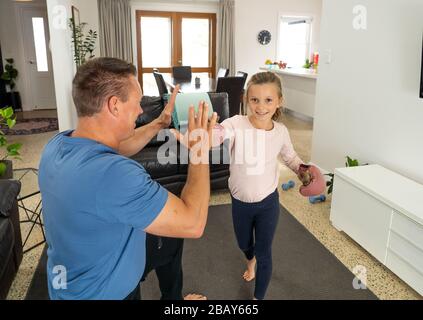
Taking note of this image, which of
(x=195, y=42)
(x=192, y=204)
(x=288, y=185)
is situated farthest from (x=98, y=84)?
(x=195, y=42)

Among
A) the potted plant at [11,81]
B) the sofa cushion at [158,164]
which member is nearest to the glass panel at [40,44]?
the potted plant at [11,81]

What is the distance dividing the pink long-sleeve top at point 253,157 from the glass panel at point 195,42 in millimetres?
6823

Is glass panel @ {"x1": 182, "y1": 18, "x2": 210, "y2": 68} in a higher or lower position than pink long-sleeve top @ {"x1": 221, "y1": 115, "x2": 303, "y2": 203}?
higher

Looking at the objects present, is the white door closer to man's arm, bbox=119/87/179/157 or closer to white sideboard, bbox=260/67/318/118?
Result: white sideboard, bbox=260/67/318/118

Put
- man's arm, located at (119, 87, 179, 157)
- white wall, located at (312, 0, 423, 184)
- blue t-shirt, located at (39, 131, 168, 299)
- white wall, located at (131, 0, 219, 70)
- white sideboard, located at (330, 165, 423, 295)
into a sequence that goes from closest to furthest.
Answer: blue t-shirt, located at (39, 131, 168, 299) < man's arm, located at (119, 87, 179, 157) < white sideboard, located at (330, 165, 423, 295) < white wall, located at (312, 0, 423, 184) < white wall, located at (131, 0, 219, 70)

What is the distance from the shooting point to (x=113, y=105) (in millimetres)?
998

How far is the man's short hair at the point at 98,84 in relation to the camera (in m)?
0.98

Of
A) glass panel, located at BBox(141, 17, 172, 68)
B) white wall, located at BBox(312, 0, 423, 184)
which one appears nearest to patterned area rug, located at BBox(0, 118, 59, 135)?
glass panel, located at BBox(141, 17, 172, 68)

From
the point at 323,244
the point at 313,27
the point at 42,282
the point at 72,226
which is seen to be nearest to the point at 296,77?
the point at 313,27

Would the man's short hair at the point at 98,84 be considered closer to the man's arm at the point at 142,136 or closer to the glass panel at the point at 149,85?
the man's arm at the point at 142,136

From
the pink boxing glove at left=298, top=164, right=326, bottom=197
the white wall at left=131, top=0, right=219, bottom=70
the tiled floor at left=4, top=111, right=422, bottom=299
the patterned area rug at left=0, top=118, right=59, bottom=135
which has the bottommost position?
the tiled floor at left=4, top=111, right=422, bottom=299

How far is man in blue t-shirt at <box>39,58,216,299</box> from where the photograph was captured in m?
0.92

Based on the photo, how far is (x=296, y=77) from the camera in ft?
21.4

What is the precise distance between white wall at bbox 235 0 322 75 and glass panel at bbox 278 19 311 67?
200mm
